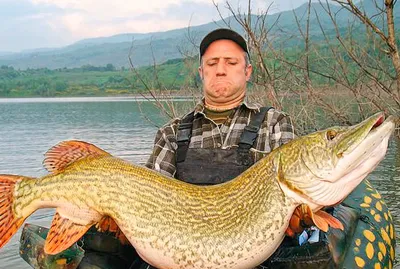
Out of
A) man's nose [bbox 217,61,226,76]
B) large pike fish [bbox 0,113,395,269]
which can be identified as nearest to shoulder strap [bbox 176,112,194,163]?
man's nose [bbox 217,61,226,76]

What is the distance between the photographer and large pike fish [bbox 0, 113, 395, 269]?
2.86 m

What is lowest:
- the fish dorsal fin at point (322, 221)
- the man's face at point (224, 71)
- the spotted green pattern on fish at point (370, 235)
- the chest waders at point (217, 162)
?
the spotted green pattern on fish at point (370, 235)

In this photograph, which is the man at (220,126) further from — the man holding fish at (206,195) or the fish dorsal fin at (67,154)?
the fish dorsal fin at (67,154)

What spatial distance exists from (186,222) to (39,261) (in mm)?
1434

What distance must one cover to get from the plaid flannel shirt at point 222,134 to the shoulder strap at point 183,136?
5cm

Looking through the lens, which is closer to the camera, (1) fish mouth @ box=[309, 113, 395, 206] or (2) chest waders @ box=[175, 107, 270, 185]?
(1) fish mouth @ box=[309, 113, 395, 206]

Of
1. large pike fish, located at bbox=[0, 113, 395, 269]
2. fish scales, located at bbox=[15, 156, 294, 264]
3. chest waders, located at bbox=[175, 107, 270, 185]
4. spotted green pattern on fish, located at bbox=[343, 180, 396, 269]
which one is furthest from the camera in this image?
spotted green pattern on fish, located at bbox=[343, 180, 396, 269]

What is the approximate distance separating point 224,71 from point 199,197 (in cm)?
123

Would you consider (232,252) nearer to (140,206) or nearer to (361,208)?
(140,206)

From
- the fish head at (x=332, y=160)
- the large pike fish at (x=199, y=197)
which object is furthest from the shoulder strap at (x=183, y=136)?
the fish head at (x=332, y=160)

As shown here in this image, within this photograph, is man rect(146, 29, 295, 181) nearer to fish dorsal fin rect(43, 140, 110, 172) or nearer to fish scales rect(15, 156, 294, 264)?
fish scales rect(15, 156, 294, 264)

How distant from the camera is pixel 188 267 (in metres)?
3.07

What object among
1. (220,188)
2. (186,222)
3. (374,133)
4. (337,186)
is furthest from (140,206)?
(374,133)

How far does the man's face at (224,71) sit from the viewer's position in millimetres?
4004
